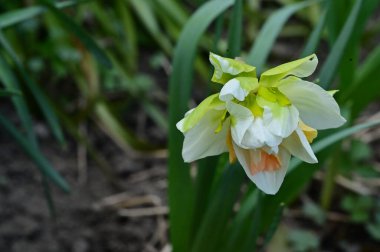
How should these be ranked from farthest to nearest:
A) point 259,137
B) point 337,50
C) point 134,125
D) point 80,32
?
point 134,125 < point 80,32 < point 337,50 < point 259,137

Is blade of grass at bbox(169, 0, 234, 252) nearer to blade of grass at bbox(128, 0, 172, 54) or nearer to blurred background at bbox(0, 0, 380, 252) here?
blurred background at bbox(0, 0, 380, 252)

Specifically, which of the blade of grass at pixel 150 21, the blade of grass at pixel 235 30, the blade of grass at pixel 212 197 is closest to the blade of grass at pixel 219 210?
the blade of grass at pixel 212 197

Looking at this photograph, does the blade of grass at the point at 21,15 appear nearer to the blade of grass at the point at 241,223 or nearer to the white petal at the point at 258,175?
the blade of grass at the point at 241,223

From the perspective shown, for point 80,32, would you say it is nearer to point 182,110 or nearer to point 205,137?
point 182,110

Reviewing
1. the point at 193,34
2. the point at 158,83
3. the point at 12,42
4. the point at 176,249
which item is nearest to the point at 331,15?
the point at 193,34

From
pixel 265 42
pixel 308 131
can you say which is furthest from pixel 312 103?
pixel 265 42

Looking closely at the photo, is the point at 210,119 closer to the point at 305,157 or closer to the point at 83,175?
the point at 305,157
